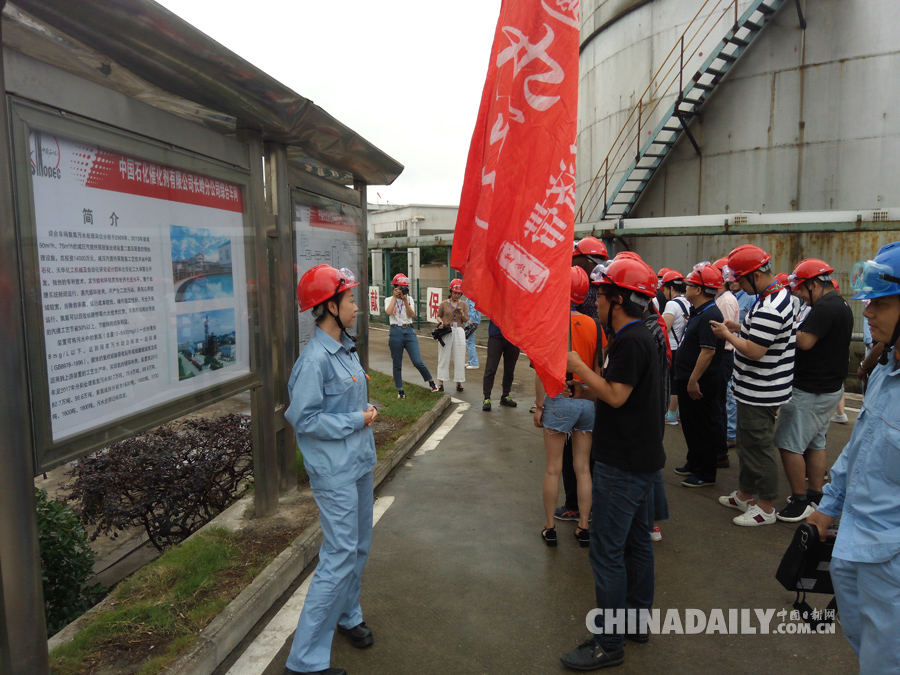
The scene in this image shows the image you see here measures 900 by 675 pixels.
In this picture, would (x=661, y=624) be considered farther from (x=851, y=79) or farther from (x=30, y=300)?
(x=851, y=79)

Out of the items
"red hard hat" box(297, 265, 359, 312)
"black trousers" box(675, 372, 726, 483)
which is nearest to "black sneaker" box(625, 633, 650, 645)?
"red hard hat" box(297, 265, 359, 312)

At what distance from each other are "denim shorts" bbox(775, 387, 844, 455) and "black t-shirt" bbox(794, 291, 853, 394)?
68 millimetres

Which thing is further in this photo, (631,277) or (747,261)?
(747,261)

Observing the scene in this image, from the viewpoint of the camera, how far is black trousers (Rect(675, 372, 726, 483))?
5617 millimetres

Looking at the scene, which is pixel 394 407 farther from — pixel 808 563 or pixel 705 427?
pixel 808 563

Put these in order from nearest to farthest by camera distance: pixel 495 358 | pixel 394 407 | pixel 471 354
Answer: pixel 394 407 < pixel 495 358 < pixel 471 354

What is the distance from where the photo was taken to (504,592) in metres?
3.81

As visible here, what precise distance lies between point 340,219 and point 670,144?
34.6ft

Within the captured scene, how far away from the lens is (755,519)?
187 inches

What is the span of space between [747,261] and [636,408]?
8.05 ft

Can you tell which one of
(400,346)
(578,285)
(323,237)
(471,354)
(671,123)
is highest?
(671,123)

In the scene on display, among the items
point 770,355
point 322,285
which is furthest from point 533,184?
point 770,355

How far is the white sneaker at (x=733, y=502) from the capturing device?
5.02m

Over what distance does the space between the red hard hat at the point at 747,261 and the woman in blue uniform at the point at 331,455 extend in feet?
11.0
